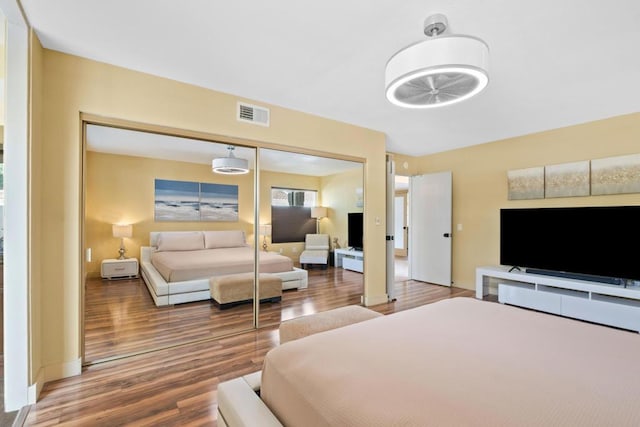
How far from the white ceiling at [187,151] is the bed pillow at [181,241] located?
0.87 meters

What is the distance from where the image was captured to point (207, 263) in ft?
11.6

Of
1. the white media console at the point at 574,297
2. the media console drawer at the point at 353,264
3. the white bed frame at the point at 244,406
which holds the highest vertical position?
the media console drawer at the point at 353,264

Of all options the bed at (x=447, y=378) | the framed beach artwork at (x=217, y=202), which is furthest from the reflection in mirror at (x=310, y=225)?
the bed at (x=447, y=378)

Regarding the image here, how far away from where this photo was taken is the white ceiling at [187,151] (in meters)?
2.65

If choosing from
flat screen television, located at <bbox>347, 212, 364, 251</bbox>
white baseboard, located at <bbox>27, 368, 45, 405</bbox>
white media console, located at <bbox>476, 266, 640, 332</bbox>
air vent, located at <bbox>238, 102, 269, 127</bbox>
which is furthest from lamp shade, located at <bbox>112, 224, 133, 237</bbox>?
white media console, located at <bbox>476, 266, 640, 332</bbox>

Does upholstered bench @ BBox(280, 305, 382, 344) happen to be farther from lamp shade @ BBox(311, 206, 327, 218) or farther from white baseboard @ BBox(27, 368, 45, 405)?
lamp shade @ BBox(311, 206, 327, 218)

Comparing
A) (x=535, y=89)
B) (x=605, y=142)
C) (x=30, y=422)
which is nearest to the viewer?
(x=30, y=422)

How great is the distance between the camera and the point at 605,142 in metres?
3.69

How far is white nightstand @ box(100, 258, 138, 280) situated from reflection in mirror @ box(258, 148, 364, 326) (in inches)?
56.3

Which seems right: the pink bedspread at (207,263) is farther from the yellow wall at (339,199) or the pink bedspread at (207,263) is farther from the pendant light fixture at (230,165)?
the yellow wall at (339,199)

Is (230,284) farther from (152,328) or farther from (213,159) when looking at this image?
(213,159)

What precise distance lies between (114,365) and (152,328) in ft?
2.06

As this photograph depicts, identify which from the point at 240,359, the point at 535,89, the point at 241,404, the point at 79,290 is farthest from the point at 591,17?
the point at 79,290

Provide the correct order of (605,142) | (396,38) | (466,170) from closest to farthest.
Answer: (396,38)
(605,142)
(466,170)
